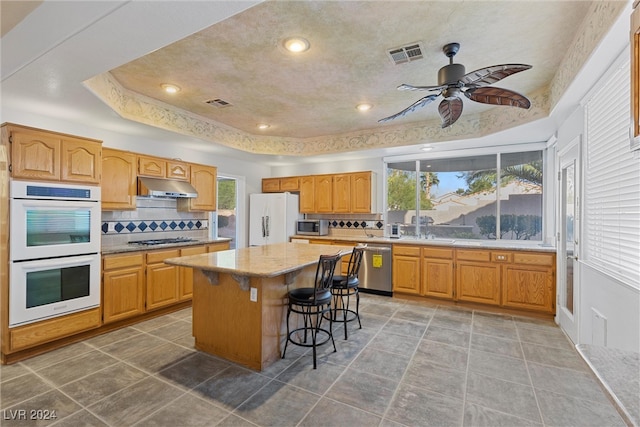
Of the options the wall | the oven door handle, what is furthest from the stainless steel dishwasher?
the oven door handle

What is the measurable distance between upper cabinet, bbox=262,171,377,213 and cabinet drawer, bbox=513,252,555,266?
231 centimetres

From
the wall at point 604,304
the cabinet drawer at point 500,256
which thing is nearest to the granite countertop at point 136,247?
the cabinet drawer at point 500,256

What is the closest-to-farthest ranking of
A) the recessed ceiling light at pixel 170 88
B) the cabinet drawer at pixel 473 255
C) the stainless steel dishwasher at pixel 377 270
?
1. the recessed ceiling light at pixel 170 88
2. the cabinet drawer at pixel 473 255
3. the stainless steel dishwasher at pixel 377 270

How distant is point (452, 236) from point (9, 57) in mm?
5672

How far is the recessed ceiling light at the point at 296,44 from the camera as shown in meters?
2.45

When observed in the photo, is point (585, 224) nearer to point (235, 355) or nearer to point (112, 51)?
point (235, 355)

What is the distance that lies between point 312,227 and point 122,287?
10.8ft

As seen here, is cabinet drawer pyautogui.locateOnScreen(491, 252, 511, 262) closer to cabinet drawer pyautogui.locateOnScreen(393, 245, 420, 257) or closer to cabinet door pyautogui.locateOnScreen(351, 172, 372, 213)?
cabinet drawer pyautogui.locateOnScreen(393, 245, 420, 257)

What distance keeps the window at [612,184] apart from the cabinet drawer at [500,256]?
4.15ft

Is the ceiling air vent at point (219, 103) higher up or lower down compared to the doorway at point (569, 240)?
higher up

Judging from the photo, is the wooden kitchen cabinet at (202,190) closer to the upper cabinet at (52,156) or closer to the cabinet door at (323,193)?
the upper cabinet at (52,156)

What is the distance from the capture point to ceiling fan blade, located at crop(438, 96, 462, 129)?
2588mm

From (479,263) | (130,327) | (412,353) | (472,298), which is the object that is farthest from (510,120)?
(130,327)

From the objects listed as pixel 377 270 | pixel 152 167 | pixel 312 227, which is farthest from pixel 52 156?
pixel 377 270
